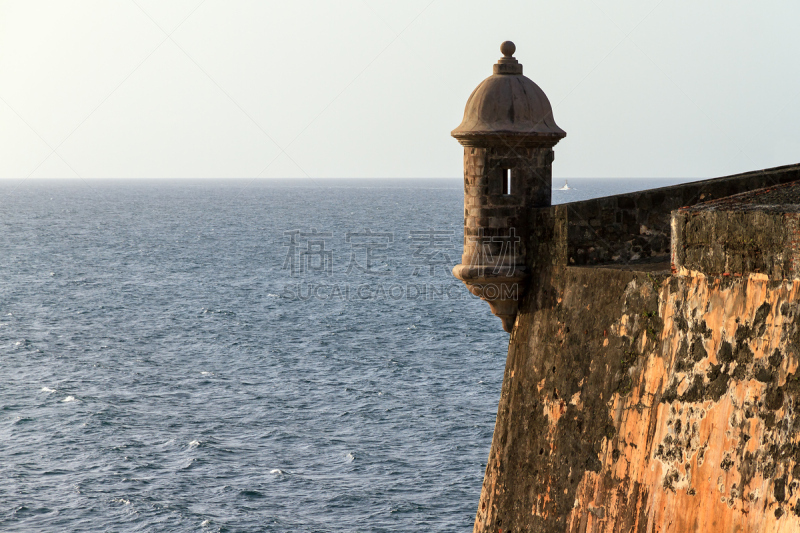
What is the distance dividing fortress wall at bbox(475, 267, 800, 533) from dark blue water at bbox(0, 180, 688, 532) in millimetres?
13517

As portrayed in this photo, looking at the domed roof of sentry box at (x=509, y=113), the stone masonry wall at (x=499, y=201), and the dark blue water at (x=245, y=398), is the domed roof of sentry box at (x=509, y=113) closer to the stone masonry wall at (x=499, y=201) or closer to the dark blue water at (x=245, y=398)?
the stone masonry wall at (x=499, y=201)

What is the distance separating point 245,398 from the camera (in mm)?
35031

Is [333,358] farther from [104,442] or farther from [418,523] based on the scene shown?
[418,523]

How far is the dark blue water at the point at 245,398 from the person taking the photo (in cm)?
2572

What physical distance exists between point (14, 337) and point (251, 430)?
22.1 meters

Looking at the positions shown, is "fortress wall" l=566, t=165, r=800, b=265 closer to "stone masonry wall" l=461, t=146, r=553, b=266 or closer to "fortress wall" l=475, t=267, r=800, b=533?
"fortress wall" l=475, t=267, r=800, b=533

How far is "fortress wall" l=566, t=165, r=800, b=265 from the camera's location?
11211 millimetres

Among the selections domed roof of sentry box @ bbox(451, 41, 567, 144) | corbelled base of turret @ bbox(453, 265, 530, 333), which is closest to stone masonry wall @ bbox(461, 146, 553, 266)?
corbelled base of turret @ bbox(453, 265, 530, 333)

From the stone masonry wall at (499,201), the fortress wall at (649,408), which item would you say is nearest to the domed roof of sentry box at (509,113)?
the stone masonry wall at (499,201)

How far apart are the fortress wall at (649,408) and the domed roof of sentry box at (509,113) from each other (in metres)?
2.02

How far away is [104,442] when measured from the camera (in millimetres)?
30875

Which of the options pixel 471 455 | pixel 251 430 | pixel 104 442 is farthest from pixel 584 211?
pixel 104 442

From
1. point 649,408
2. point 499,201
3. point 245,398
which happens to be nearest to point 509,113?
point 499,201

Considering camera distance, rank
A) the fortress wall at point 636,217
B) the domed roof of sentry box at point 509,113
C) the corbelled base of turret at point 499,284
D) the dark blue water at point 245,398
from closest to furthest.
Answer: the fortress wall at point 636,217, the domed roof of sentry box at point 509,113, the corbelled base of turret at point 499,284, the dark blue water at point 245,398
